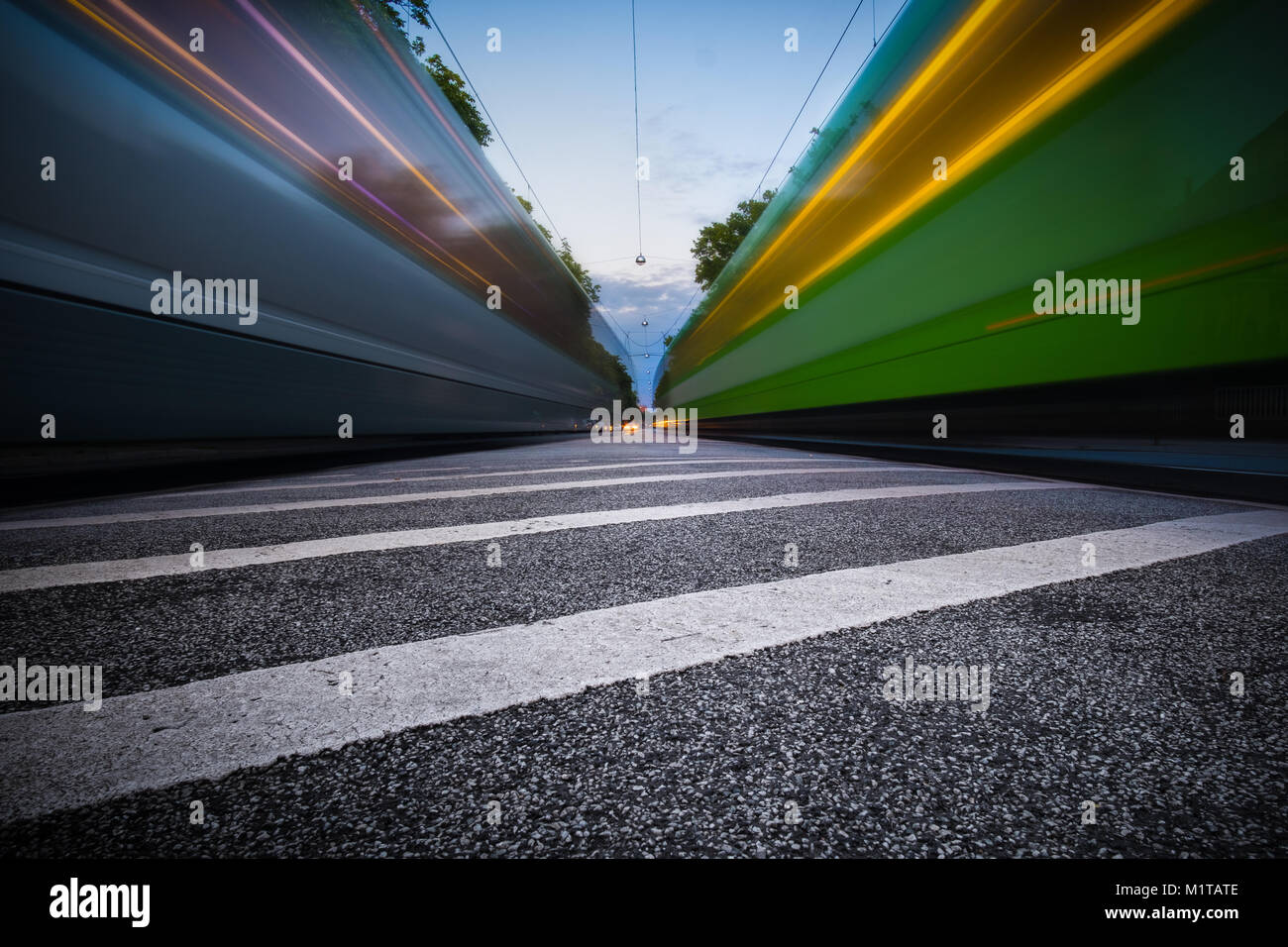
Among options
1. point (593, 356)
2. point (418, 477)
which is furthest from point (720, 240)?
point (418, 477)

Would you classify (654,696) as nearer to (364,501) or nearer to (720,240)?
(364,501)

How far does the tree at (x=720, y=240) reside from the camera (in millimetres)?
32037

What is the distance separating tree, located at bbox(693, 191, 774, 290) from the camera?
32.0 metres

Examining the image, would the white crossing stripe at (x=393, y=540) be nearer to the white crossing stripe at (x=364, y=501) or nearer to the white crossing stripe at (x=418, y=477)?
the white crossing stripe at (x=364, y=501)

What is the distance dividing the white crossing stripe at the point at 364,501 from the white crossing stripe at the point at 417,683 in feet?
7.04

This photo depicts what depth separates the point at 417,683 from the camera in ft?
3.82

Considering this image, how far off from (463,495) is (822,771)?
3.13 meters

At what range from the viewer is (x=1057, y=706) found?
3.50 ft

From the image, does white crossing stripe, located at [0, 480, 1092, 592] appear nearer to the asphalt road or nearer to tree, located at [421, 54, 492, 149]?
the asphalt road

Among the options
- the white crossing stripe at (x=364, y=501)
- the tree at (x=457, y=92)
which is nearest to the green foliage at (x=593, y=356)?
the tree at (x=457, y=92)

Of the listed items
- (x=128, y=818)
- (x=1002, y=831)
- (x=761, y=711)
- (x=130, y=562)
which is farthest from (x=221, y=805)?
(x=130, y=562)

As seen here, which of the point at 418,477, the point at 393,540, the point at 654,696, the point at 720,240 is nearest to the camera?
the point at 654,696

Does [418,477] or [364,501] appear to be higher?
[418,477]

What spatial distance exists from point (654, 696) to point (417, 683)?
0.50 metres
